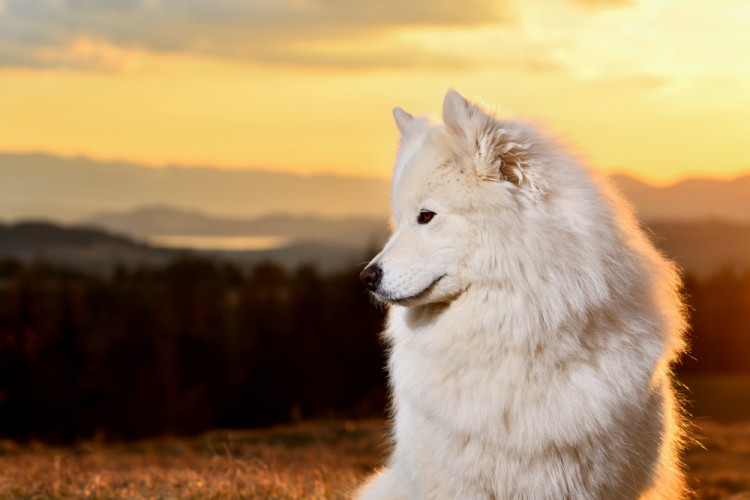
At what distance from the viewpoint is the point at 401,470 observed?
4.84 metres

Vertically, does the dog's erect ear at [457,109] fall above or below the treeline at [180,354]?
above

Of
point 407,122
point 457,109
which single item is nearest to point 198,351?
point 407,122

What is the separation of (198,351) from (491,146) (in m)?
42.9

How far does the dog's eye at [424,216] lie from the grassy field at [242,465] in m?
2.44

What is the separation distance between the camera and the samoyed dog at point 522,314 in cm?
421

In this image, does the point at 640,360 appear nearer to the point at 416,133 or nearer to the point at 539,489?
the point at 539,489

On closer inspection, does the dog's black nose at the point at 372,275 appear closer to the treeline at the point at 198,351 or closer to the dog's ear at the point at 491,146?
the dog's ear at the point at 491,146

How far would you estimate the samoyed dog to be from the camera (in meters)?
4.21

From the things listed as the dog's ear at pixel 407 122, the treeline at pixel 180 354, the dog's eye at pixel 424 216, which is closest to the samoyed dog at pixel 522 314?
the dog's eye at pixel 424 216

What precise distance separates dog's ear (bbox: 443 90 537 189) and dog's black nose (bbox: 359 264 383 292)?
0.73 m

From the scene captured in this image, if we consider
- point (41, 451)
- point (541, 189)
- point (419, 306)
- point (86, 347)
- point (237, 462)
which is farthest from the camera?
point (86, 347)

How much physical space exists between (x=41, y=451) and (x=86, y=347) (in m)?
29.4

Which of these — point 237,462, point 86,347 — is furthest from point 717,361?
point 237,462

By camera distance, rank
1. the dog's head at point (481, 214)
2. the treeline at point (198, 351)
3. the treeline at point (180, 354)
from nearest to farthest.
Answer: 1. the dog's head at point (481, 214)
2. the treeline at point (180, 354)
3. the treeline at point (198, 351)
